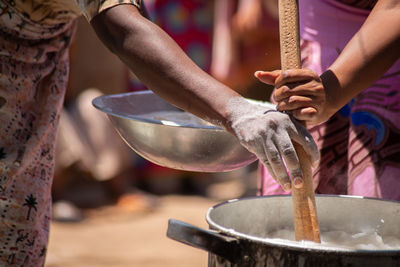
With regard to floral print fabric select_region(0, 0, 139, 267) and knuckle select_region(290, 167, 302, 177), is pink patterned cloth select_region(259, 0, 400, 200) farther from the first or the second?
floral print fabric select_region(0, 0, 139, 267)

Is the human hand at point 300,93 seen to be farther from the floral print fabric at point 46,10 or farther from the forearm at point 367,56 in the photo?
the floral print fabric at point 46,10

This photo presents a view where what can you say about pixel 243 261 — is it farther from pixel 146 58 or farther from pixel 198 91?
pixel 146 58

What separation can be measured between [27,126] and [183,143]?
0.51m

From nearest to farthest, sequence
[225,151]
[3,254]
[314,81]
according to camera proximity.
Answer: [314,81], [225,151], [3,254]

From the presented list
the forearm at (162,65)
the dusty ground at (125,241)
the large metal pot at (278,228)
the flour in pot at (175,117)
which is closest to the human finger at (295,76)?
the forearm at (162,65)

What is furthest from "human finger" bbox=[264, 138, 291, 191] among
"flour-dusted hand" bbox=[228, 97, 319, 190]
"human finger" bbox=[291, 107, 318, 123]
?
"human finger" bbox=[291, 107, 318, 123]

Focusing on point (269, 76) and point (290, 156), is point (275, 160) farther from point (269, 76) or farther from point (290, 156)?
point (269, 76)

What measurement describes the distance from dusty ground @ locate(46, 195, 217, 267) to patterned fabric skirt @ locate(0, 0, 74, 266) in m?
1.90

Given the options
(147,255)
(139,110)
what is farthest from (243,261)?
(147,255)

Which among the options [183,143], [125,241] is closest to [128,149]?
[125,241]

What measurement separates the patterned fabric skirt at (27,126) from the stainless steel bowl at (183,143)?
277 millimetres

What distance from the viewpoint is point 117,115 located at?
1484mm

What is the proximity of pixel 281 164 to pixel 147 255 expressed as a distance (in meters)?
2.67

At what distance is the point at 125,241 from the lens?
4137 millimetres
